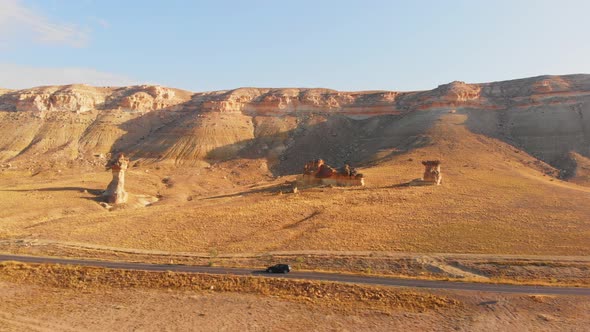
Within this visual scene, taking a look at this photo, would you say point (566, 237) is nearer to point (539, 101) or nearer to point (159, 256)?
point (159, 256)

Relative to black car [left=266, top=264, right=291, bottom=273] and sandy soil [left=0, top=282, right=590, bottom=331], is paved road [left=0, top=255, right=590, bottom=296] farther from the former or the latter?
sandy soil [left=0, top=282, right=590, bottom=331]

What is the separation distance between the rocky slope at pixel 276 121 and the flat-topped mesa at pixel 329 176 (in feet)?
65.8

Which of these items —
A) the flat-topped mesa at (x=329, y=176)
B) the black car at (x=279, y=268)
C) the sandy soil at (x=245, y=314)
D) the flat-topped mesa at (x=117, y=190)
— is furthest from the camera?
the flat-topped mesa at (x=329, y=176)

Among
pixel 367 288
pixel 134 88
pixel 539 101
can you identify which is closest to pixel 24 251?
pixel 367 288

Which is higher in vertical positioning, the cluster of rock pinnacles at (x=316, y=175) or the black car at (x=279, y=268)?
the cluster of rock pinnacles at (x=316, y=175)

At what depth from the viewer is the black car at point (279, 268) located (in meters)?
→ 25.9

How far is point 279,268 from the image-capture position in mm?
25953

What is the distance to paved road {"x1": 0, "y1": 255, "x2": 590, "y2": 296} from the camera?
2322 centimetres

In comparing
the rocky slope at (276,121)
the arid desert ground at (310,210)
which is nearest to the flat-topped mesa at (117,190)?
the arid desert ground at (310,210)

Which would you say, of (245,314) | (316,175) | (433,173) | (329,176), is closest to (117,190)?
(316,175)

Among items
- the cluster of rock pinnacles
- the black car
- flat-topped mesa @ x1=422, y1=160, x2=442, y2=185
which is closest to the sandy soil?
the black car

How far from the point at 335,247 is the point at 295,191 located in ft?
73.7

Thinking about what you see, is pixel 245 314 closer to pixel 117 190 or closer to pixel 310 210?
pixel 310 210

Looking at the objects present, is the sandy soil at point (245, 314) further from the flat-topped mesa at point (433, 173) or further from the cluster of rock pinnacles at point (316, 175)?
the cluster of rock pinnacles at point (316, 175)
